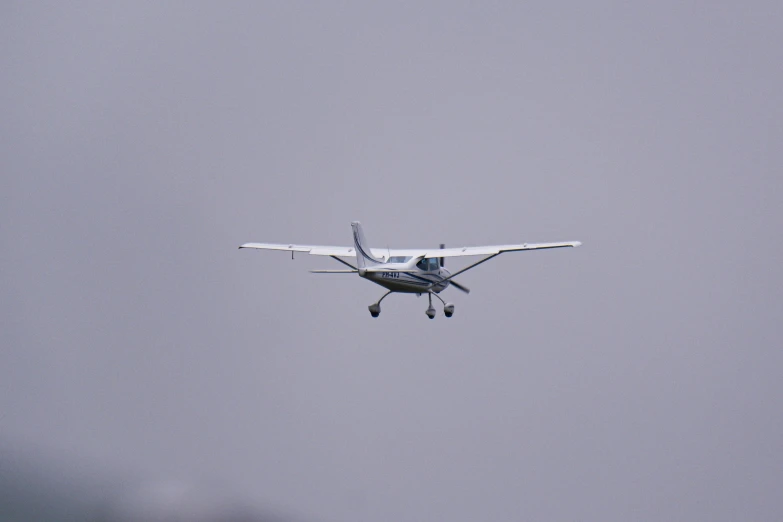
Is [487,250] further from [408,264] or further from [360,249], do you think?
[360,249]

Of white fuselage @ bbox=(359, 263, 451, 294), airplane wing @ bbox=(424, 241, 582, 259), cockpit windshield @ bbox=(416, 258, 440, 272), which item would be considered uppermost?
airplane wing @ bbox=(424, 241, 582, 259)

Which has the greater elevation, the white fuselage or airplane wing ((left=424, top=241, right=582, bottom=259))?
airplane wing ((left=424, top=241, right=582, bottom=259))

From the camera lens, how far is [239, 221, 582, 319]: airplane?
50.1 m

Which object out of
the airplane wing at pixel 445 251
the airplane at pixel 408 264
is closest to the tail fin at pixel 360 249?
the airplane at pixel 408 264

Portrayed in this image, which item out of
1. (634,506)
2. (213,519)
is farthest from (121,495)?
(634,506)

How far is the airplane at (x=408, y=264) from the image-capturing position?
50062mm

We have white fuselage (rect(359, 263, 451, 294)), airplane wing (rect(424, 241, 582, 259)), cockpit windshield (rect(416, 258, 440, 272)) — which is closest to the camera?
white fuselage (rect(359, 263, 451, 294))

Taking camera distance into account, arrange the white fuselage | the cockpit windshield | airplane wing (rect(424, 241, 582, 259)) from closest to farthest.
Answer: the white fuselage, airplane wing (rect(424, 241, 582, 259)), the cockpit windshield

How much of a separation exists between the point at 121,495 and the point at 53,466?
52.7 feet

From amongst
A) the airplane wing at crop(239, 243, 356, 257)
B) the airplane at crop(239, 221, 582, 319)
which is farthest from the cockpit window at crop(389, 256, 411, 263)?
the airplane wing at crop(239, 243, 356, 257)

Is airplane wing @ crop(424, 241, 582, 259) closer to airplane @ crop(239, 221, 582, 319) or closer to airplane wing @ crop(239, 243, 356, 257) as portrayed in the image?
airplane @ crop(239, 221, 582, 319)

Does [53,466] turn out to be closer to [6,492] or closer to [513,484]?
[6,492]

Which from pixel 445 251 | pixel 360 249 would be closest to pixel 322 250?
pixel 360 249

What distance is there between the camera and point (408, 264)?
167ft
